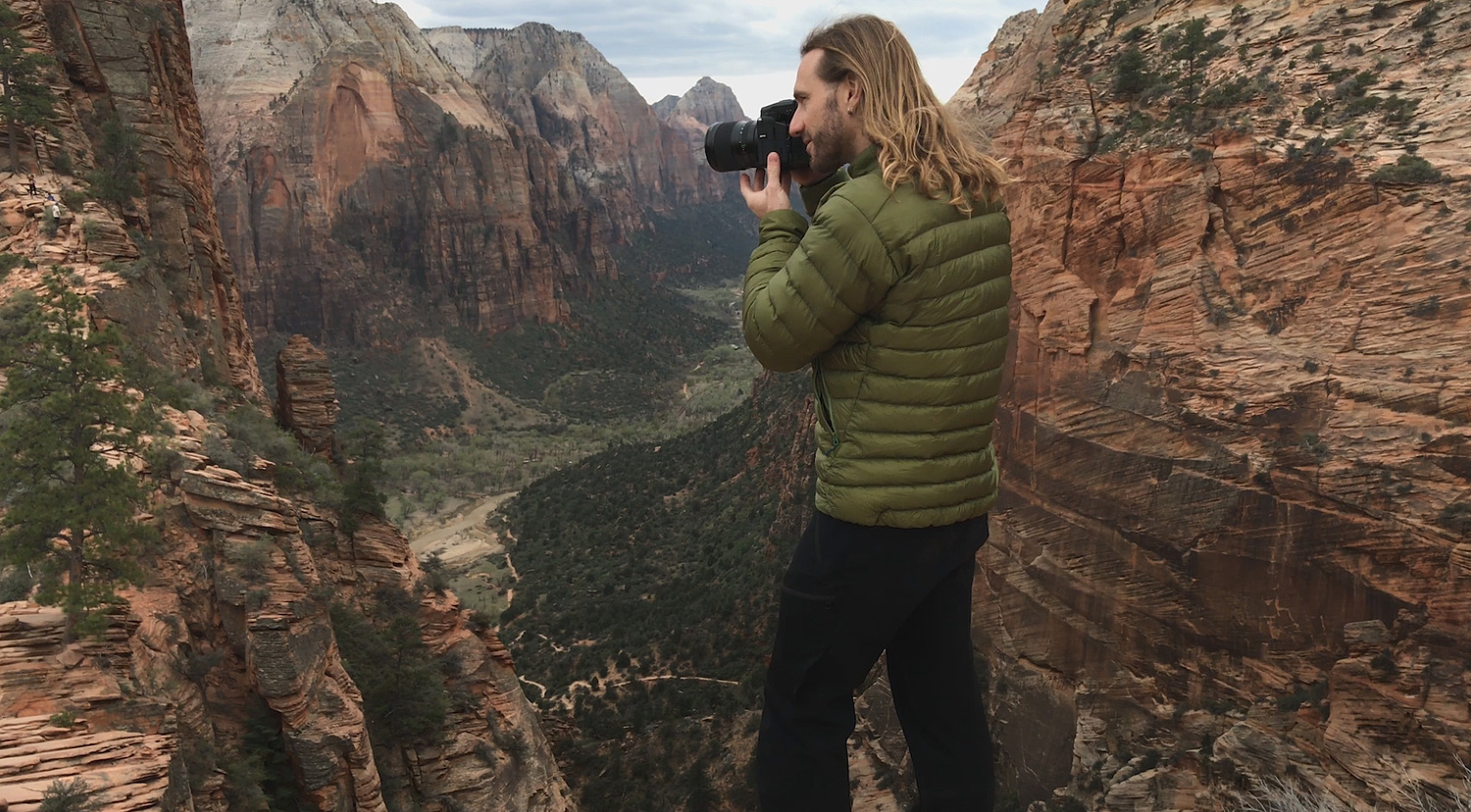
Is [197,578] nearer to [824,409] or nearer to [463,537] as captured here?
[824,409]

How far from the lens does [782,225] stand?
3018 mm

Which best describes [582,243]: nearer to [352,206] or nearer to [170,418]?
[352,206]

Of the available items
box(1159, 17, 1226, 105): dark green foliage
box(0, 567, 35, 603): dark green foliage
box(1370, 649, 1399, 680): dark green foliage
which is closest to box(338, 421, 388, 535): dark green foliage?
box(0, 567, 35, 603): dark green foliage

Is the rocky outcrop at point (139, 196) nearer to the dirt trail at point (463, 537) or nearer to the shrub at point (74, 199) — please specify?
the shrub at point (74, 199)

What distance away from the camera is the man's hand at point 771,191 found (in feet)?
10.2

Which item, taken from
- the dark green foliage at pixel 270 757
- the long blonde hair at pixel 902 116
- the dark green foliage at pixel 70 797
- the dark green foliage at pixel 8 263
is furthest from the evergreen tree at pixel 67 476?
the long blonde hair at pixel 902 116

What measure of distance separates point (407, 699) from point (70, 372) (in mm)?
5874

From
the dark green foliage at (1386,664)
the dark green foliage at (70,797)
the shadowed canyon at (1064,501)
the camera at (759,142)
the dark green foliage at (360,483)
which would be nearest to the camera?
the camera at (759,142)

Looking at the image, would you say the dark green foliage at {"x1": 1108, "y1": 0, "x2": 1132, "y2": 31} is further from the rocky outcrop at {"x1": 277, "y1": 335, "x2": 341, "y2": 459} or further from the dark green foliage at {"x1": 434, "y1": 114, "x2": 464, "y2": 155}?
the dark green foliage at {"x1": 434, "y1": 114, "x2": 464, "y2": 155}

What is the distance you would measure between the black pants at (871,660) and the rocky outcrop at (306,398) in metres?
13.7

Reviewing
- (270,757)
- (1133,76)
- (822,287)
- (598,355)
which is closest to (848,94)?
(822,287)

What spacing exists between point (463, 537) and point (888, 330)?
3941 centimetres

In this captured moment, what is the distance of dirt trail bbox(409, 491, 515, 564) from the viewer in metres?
37.2

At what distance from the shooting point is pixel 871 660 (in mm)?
3346
